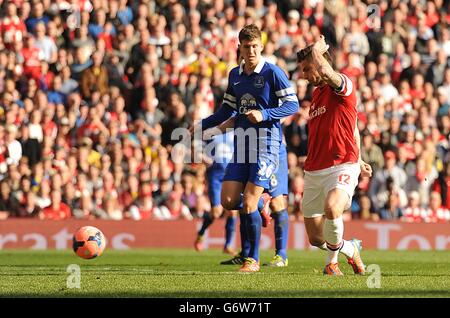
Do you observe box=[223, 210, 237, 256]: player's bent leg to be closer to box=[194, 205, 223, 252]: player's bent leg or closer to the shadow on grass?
box=[194, 205, 223, 252]: player's bent leg

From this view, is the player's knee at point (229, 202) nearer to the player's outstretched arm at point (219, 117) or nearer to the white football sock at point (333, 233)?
the player's outstretched arm at point (219, 117)

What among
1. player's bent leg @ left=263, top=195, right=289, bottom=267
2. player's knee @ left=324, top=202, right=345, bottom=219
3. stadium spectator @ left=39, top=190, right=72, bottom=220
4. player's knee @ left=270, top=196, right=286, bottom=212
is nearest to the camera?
player's knee @ left=324, top=202, right=345, bottom=219

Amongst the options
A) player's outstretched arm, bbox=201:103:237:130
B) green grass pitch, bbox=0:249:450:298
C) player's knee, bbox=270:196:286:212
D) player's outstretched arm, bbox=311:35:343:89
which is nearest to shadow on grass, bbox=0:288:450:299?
green grass pitch, bbox=0:249:450:298

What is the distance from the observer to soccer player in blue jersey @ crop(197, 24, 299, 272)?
12.8 meters

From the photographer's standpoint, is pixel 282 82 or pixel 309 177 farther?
pixel 282 82

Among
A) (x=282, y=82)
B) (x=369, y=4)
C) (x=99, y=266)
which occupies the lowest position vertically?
(x=99, y=266)

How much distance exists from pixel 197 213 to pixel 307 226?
874cm

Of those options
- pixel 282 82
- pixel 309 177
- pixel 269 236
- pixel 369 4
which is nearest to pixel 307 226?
pixel 309 177

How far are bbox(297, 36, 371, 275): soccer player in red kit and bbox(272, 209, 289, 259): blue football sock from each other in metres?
2.23

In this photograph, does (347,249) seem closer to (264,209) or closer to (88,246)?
(264,209)

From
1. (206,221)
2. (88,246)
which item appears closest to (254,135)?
(88,246)
